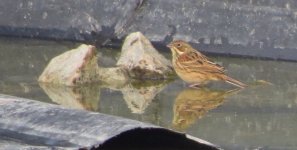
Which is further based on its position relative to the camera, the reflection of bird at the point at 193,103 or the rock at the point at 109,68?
the rock at the point at 109,68

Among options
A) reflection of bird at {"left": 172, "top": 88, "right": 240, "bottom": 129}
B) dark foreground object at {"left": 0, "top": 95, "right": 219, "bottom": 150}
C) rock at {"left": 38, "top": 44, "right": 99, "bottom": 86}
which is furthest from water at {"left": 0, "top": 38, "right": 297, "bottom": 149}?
dark foreground object at {"left": 0, "top": 95, "right": 219, "bottom": 150}

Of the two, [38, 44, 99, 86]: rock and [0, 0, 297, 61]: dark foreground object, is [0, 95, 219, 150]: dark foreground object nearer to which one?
[38, 44, 99, 86]: rock

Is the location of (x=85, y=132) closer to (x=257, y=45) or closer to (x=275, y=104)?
(x=275, y=104)

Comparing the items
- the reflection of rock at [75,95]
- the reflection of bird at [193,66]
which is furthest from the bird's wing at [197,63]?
the reflection of rock at [75,95]

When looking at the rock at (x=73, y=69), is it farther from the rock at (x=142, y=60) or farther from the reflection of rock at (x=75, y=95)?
the rock at (x=142, y=60)

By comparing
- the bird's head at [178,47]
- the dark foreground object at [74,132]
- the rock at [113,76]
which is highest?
the dark foreground object at [74,132]

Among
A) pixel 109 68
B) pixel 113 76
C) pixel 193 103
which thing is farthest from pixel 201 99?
pixel 109 68

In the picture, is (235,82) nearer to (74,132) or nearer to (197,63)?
(197,63)
